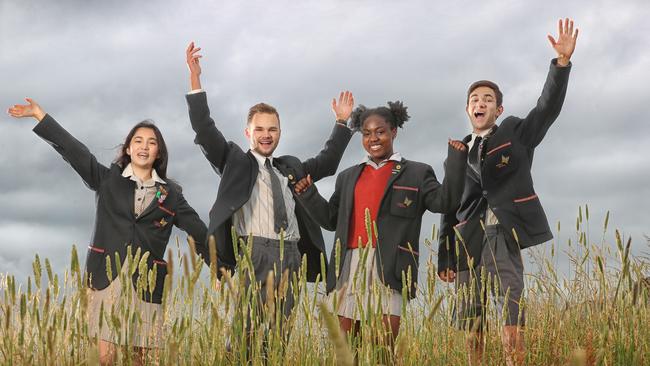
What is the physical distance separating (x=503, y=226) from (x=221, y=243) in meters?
1.91

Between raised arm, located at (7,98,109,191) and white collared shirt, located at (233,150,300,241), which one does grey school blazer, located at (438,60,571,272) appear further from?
raised arm, located at (7,98,109,191)

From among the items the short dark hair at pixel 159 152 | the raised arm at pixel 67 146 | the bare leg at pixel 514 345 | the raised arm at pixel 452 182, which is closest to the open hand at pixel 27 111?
the raised arm at pixel 67 146

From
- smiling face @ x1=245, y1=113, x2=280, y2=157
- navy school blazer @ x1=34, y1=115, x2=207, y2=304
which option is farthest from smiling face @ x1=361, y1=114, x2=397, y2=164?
navy school blazer @ x1=34, y1=115, x2=207, y2=304

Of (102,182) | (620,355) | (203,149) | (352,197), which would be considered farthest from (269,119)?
(620,355)

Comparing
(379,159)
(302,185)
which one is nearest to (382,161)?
(379,159)

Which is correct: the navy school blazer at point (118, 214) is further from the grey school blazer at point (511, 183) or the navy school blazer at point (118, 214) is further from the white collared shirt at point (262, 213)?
the grey school blazer at point (511, 183)

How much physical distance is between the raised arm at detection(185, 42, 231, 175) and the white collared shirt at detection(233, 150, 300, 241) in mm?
269

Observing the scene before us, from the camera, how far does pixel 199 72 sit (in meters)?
5.09

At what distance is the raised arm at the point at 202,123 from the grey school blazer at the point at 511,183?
170 cm

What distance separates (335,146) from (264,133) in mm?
695

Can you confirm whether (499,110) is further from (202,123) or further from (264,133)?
(202,123)

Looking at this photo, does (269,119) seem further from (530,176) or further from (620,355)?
(620,355)

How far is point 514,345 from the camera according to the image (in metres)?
4.17

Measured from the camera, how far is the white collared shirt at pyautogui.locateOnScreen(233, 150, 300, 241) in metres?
4.89
